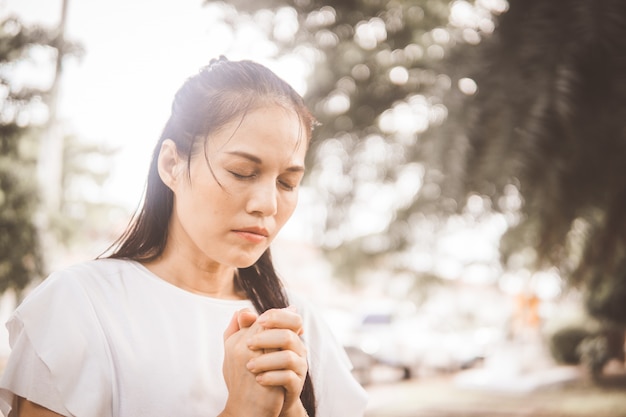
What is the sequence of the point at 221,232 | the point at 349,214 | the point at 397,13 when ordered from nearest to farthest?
the point at 221,232
the point at 397,13
the point at 349,214

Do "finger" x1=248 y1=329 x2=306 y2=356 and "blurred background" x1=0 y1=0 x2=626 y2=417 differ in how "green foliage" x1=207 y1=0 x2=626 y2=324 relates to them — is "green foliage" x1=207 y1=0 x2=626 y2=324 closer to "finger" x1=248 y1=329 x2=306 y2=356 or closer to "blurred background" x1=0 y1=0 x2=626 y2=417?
"blurred background" x1=0 y1=0 x2=626 y2=417

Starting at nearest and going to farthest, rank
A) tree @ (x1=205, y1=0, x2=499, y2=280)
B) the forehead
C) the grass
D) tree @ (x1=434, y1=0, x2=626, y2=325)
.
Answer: the forehead
tree @ (x1=434, y1=0, x2=626, y2=325)
tree @ (x1=205, y1=0, x2=499, y2=280)
the grass

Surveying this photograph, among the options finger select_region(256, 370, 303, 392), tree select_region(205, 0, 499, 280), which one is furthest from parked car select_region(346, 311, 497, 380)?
finger select_region(256, 370, 303, 392)

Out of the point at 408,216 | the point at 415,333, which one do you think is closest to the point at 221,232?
the point at 408,216

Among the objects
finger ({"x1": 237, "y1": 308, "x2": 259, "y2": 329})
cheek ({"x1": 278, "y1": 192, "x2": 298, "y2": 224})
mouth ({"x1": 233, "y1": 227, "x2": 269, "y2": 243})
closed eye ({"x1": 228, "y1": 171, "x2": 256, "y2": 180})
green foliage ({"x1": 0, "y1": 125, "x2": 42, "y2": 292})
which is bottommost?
green foliage ({"x1": 0, "y1": 125, "x2": 42, "y2": 292})

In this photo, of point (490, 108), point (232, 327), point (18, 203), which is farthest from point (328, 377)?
point (18, 203)

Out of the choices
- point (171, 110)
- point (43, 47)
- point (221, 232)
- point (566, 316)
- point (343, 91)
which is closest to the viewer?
point (221, 232)

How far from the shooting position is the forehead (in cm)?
130

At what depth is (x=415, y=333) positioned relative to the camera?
20672mm

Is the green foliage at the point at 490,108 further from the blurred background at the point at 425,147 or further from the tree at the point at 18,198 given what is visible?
the tree at the point at 18,198

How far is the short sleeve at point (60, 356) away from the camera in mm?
1178

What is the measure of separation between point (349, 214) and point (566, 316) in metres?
17.2

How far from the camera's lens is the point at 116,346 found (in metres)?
1.25

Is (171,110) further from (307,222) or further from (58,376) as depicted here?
(307,222)
